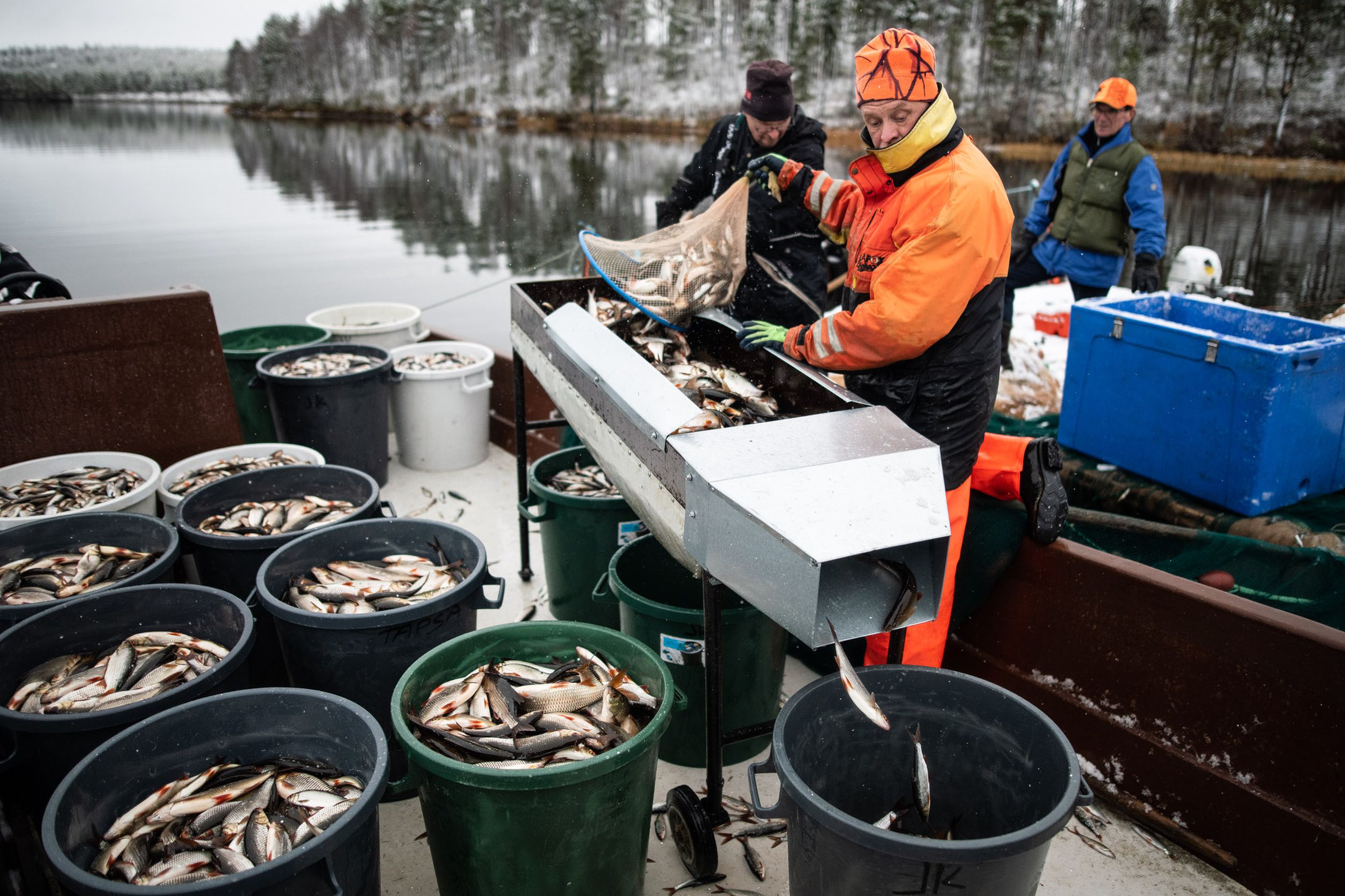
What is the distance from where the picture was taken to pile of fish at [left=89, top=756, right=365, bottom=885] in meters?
1.70

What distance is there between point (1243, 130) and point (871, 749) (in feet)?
150

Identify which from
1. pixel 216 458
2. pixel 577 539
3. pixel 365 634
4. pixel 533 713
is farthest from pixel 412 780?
pixel 216 458

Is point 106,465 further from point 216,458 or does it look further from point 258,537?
point 258,537

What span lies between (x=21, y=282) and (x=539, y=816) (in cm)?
432

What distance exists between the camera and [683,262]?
3254 millimetres

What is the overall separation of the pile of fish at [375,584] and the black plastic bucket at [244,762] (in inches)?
19.8

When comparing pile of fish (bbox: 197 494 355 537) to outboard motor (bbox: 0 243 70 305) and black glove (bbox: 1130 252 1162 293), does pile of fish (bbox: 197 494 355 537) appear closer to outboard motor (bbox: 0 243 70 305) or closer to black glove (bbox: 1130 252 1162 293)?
outboard motor (bbox: 0 243 70 305)

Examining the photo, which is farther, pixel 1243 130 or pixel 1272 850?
pixel 1243 130

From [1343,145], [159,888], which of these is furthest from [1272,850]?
[1343,145]

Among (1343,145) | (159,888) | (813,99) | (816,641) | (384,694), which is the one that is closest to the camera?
(159,888)

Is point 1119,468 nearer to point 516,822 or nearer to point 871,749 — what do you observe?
point 871,749

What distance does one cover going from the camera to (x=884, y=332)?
226cm

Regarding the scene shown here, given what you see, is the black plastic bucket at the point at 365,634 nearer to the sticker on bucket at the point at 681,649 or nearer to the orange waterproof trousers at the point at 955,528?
the sticker on bucket at the point at 681,649

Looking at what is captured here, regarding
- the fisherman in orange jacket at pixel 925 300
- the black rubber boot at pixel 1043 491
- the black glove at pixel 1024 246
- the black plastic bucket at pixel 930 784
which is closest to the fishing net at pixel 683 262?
the fisherman in orange jacket at pixel 925 300
